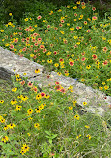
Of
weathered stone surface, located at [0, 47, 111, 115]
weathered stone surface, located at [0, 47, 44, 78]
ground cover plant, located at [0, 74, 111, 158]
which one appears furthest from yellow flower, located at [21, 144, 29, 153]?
weathered stone surface, located at [0, 47, 44, 78]

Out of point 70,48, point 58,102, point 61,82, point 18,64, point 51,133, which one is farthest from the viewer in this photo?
point 70,48

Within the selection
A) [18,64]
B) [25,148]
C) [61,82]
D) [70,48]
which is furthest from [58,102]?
[70,48]

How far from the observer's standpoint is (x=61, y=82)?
139 inches

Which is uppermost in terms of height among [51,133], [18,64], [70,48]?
[70,48]

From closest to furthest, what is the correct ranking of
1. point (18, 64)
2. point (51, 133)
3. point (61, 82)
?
point (51, 133) < point (61, 82) < point (18, 64)

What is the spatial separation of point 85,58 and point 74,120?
1.56 m

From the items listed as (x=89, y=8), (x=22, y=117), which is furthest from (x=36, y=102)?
(x=89, y=8)

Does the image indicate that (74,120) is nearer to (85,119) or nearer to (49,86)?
(85,119)

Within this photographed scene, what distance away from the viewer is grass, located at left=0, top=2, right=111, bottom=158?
97.9 inches

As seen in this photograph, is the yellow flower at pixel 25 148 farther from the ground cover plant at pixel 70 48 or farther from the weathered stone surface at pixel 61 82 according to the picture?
the ground cover plant at pixel 70 48

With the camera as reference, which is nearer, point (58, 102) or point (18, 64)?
point (58, 102)

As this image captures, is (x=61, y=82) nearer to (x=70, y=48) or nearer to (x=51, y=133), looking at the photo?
(x=51, y=133)

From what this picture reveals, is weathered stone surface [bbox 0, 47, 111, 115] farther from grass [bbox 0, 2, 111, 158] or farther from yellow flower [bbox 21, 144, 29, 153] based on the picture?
yellow flower [bbox 21, 144, 29, 153]

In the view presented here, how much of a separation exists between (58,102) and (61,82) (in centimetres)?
51
